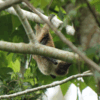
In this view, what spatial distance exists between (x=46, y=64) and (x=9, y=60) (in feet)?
4.24

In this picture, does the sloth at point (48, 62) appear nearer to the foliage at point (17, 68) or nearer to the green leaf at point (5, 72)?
the foliage at point (17, 68)

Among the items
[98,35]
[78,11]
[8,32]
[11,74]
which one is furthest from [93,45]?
[11,74]

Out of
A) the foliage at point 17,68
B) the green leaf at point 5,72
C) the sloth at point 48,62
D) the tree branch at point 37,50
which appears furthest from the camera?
the green leaf at point 5,72

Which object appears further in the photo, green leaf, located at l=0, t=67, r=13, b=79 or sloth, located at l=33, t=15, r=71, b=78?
green leaf, located at l=0, t=67, r=13, b=79

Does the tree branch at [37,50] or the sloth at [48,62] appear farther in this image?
the sloth at [48,62]

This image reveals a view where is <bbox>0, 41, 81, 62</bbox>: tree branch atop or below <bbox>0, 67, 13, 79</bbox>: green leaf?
atop

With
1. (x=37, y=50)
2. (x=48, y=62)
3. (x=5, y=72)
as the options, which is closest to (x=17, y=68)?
(x=5, y=72)

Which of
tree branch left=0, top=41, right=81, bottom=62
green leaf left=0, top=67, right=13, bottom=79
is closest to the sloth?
green leaf left=0, top=67, right=13, bottom=79

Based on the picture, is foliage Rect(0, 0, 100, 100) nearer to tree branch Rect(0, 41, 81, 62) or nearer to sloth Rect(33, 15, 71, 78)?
sloth Rect(33, 15, 71, 78)

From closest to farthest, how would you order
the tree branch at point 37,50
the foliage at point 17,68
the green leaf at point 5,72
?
1. the tree branch at point 37,50
2. the foliage at point 17,68
3. the green leaf at point 5,72

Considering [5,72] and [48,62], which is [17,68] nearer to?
[5,72]

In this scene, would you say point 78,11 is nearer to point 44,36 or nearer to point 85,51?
point 85,51

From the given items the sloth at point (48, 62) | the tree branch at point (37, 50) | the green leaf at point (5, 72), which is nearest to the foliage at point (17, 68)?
the green leaf at point (5, 72)

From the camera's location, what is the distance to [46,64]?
636 cm
